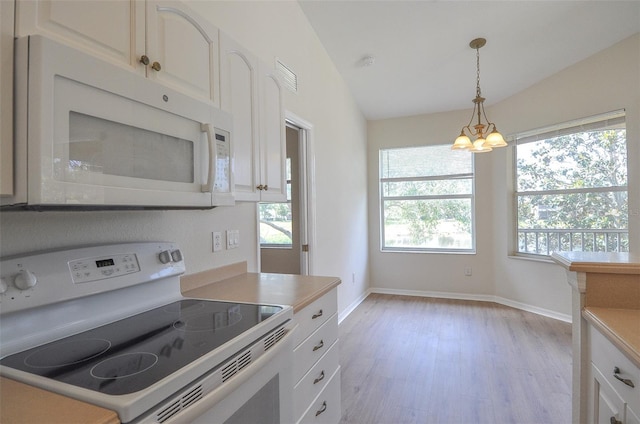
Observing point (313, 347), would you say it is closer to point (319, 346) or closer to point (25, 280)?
point (319, 346)

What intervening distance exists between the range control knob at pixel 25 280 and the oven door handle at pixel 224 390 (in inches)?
22.9

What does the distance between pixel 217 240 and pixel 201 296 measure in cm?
40

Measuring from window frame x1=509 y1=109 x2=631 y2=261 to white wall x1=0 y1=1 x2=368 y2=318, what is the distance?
1.97 meters

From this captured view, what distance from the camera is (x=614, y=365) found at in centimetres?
114

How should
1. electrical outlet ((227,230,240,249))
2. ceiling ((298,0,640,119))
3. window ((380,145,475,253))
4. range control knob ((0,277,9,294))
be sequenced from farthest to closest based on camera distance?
window ((380,145,475,253)) → ceiling ((298,0,640,119)) → electrical outlet ((227,230,240,249)) → range control knob ((0,277,9,294))

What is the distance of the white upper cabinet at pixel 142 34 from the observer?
31.8 inches

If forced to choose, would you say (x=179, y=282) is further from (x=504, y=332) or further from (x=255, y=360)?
(x=504, y=332)

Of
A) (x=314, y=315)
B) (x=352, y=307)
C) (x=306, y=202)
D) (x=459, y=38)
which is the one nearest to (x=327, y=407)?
(x=314, y=315)

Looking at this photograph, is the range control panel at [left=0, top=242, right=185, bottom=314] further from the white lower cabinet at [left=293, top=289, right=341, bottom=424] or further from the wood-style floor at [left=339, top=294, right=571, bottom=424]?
the wood-style floor at [left=339, top=294, right=571, bottom=424]

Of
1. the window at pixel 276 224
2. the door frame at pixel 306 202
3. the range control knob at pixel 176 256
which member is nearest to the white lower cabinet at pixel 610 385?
the range control knob at pixel 176 256

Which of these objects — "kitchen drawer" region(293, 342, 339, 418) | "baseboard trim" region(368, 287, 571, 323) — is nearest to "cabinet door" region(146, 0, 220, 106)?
"kitchen drawer" region(293, 342, 339, 418)

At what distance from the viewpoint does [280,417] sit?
1185mm

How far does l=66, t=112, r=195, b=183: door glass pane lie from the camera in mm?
835

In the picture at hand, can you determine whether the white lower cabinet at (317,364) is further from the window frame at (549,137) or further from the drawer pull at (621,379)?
the window frame at (549,137)
